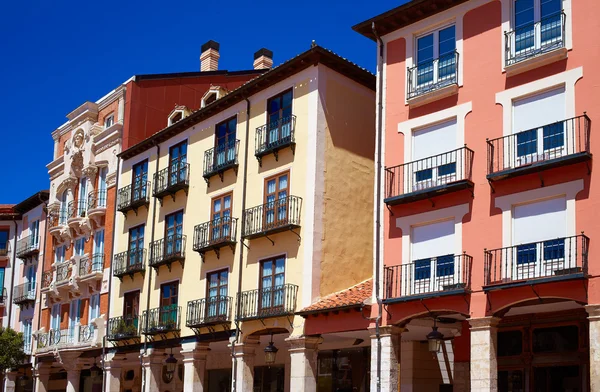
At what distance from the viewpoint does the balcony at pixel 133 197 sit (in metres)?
38.4

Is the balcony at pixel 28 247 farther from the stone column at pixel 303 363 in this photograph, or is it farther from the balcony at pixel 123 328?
the stone column at pixel 303 363

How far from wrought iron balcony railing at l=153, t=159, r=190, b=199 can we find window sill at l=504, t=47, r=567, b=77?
1611 cm

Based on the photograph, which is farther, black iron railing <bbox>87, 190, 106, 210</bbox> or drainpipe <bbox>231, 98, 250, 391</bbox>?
black iron railing <bbox>87, 190, 106, 210</bbox>

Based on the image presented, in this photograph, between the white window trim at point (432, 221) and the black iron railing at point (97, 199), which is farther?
the black iron railing at point (97, 199)

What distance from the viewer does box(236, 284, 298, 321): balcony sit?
28.5m

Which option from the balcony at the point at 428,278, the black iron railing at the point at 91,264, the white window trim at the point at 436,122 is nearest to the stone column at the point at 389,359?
the balcony at the point at 428,278

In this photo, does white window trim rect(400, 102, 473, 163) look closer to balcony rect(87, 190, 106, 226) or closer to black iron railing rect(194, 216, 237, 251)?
black iron railing rect(194, 216, 237, 251)

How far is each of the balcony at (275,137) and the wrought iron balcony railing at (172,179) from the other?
495 cm

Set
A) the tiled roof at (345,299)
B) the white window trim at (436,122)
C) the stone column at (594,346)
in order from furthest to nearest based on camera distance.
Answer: the tiled roof at (345,299), the white window trim at (436,122), the stone column at (594,346)

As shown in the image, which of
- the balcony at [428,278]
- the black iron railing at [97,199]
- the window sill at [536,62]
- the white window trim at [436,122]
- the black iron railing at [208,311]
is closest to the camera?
the window sill at [536,62]

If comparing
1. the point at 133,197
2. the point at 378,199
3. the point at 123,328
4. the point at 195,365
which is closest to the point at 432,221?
the point at 378,199

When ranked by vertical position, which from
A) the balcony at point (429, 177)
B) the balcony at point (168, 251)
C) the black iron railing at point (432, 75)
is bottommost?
the balcony at point (168, 251)

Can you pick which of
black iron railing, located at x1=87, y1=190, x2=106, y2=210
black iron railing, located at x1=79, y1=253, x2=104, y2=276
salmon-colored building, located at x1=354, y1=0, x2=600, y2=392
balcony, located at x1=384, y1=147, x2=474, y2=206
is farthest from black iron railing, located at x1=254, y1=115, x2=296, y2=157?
black iron railing, located at x1=79, y1=253, x2=104, y2=276

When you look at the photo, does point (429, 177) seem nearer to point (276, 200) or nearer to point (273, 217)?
point (276, 200)
